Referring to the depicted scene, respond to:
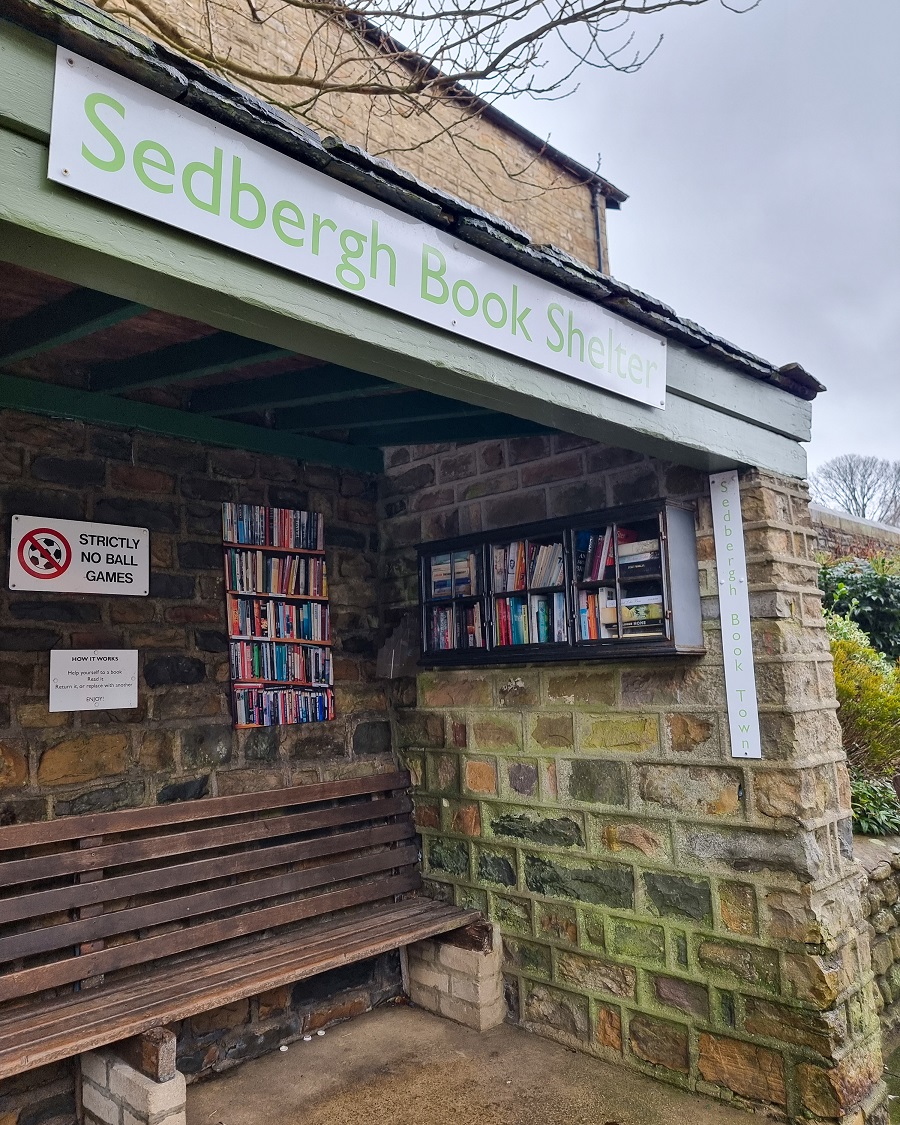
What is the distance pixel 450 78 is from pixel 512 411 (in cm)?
210

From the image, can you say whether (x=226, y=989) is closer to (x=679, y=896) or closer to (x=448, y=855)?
(x=448, y=855)

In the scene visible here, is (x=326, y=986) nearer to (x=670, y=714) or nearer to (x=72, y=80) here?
→ (x=670, y=714)

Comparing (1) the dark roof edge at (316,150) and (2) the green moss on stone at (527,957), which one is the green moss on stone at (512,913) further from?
(1) the dark roof edge at (316,150)

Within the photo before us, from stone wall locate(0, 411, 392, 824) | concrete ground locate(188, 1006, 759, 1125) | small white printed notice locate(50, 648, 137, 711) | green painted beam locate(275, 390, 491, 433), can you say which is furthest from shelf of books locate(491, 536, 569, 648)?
concrete ground locate(188, 1006, 759, 1125)

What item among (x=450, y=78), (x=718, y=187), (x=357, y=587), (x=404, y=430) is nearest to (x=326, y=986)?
(x=357, y=587)

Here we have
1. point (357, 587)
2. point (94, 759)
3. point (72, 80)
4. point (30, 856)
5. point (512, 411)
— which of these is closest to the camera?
point (72, 80)

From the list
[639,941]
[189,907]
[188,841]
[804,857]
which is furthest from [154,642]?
[804,857]

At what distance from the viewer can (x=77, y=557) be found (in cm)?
319

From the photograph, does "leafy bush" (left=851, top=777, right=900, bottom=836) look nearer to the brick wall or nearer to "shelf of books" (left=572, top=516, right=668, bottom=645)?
"shelf of books" (left=572, top=516, right=668, bottom=645)

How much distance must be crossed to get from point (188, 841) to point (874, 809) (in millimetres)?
3587

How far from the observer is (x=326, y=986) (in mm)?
3711

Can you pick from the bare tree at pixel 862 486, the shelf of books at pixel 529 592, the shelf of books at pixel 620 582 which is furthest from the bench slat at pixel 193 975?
the bare tree at pixel 862 486

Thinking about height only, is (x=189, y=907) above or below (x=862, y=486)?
below

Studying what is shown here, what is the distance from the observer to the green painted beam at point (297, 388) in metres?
3.13
